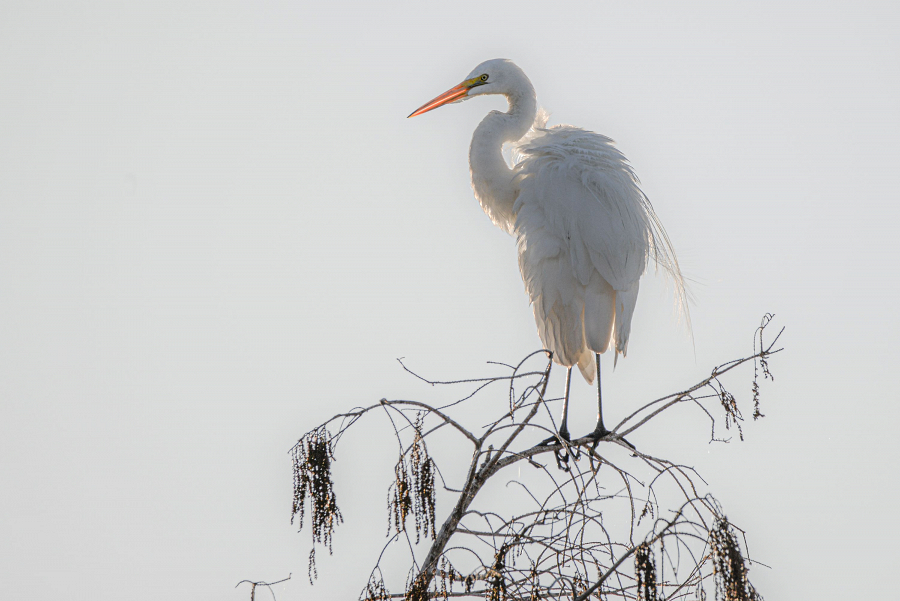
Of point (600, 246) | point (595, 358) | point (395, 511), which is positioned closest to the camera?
point (395, 511)

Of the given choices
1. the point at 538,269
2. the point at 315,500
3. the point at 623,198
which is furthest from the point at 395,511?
the point at 623,198

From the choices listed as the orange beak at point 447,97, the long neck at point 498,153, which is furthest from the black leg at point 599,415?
the orange beak at point 447,97

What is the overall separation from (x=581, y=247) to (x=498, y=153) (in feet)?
3.55

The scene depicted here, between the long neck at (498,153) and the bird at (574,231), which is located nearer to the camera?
the bird at (574,231)

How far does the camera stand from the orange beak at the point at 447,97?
22.6 feet

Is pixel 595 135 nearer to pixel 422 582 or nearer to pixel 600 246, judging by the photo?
pixel 600 246

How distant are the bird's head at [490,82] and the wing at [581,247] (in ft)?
2.40

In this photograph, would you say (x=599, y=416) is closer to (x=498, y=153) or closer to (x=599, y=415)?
(x=599, y=415)

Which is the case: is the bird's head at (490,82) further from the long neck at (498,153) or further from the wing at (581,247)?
the wing at (581,247)

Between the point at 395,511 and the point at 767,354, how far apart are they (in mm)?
1533

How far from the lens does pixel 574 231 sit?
18.8 ft

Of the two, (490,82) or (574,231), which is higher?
(490,82)

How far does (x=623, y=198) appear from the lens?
5953mm

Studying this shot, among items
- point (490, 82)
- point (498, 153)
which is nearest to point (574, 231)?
point (498, 153)
